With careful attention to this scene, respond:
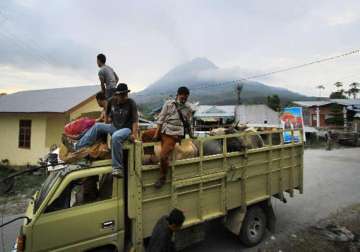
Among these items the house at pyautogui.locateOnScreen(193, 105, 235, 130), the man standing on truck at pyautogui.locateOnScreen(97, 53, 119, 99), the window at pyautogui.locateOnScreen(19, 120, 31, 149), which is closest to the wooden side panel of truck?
the man standing on truck at pyautogui.locateOnScreen(97, 53, 119, 99)

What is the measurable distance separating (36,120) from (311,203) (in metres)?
12.5

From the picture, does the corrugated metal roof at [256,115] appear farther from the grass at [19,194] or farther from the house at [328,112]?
the grass at [19,194]

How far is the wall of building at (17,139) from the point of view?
44.6ft

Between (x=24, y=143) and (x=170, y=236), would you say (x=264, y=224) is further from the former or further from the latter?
(x=24, y=143)

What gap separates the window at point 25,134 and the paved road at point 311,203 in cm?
827

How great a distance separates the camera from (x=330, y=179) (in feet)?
37.6

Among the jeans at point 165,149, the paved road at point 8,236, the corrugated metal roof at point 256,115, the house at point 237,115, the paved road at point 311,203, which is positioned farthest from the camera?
the corrugated metal roof at point 256,115

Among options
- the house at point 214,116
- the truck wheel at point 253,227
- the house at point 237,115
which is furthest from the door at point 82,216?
the house at point 237,115

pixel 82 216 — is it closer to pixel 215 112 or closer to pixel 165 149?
pixel 165 149

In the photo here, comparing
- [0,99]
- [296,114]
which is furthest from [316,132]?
[0,99]

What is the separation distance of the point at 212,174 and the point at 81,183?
6.72 ft

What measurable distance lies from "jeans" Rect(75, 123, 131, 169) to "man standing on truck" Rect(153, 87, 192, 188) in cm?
60

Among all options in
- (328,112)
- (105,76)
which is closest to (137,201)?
(105,76)

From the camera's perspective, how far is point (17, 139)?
564 inches
